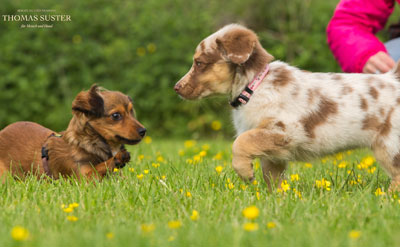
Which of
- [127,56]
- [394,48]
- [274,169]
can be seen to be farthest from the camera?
[127,56]

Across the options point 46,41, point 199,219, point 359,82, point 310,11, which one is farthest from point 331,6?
point 199,219

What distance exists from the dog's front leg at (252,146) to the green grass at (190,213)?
0.17 meters

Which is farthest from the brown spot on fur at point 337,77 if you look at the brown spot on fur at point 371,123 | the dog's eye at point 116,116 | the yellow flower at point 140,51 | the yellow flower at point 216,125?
the yellow flower at point 140,51

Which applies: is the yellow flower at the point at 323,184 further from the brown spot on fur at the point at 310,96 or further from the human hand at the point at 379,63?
Result: the human hand at the point at 379,63

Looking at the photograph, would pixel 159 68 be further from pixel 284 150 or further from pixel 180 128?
pixel 284 150

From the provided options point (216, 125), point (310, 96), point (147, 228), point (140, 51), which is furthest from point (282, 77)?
point (140, 51)

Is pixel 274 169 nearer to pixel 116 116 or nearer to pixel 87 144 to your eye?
pixel 116 116

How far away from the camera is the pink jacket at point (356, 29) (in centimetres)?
499

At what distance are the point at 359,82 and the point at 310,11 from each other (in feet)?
18.4

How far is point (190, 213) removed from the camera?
2963 mm

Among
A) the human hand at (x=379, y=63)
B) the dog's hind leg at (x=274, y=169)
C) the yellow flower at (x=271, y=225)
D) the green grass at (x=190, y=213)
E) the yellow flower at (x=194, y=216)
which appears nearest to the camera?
the green grass at (x=190, y=213)

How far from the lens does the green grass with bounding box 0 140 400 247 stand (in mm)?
2389

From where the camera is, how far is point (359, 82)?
3.68 meters

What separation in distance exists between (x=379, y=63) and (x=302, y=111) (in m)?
1.64
